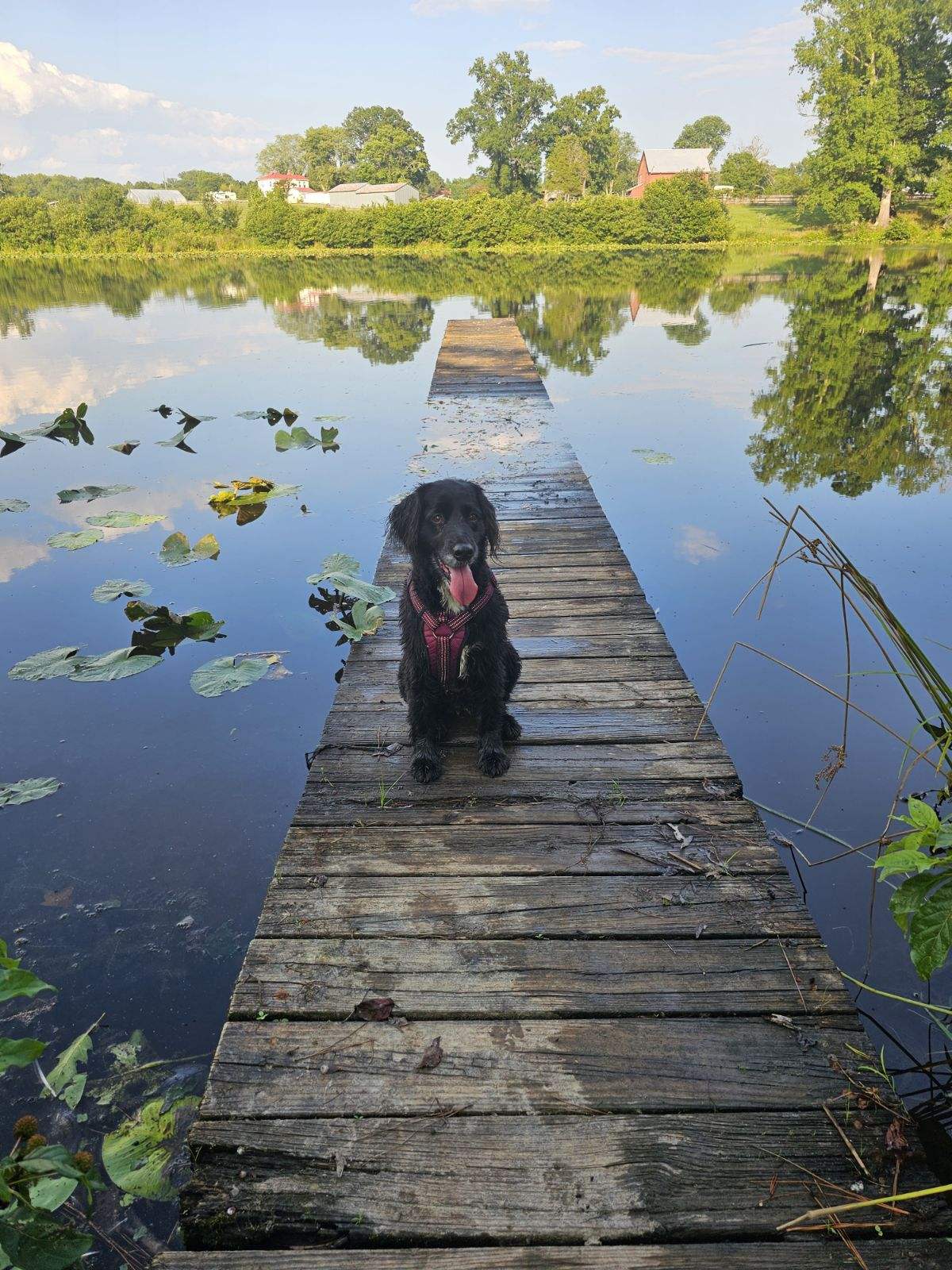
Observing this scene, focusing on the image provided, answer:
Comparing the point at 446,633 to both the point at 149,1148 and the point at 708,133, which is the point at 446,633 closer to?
the point at 149,1148

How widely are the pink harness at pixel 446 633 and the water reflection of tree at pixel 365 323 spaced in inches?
485

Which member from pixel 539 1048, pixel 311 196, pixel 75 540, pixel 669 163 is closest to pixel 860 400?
pixel 75 540

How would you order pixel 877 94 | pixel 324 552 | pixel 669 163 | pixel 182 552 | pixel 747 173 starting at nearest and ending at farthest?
pixel 182 552
pixel 324 552
pixel 877 94
pixel 747 173
pixel 669 163

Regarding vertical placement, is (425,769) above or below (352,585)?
→ below

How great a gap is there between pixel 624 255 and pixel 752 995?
40567mm

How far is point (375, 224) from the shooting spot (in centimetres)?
4406

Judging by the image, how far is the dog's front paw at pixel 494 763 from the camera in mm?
3123

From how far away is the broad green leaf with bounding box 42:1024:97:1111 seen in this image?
2.41m

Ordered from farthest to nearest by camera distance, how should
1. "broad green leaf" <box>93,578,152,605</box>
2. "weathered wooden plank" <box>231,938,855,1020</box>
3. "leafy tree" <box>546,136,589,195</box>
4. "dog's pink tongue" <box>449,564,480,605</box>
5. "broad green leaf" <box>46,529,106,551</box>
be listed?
"leafy tree" <box>546,136,589,195</box>, "broad green leaf" <box>46,529,106,551</box>, "broad green leaf" <box>93,578,152,605</box>, "dog's pink tongue" <box>449,564,480,605</box>, "weathered wooden plank" <box>231,938,855,1020</box>

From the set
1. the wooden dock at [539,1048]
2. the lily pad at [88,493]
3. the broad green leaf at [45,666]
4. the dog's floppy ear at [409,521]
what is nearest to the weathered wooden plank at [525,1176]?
the wooden dock at [539,1048]

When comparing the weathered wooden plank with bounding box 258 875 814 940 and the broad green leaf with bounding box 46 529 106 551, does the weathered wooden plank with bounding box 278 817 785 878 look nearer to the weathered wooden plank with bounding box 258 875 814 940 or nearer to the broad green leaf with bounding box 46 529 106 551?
the weathered wooden plank with bounding box 258 875 814 940

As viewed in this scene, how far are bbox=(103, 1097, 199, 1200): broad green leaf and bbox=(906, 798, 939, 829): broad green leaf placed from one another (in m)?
2.39

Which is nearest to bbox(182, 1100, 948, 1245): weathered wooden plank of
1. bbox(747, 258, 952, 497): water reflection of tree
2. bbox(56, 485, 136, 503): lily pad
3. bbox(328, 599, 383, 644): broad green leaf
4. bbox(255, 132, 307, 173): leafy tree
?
bbox(328, 599, 383, 644): broad green leaf

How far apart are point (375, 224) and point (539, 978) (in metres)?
50.0
